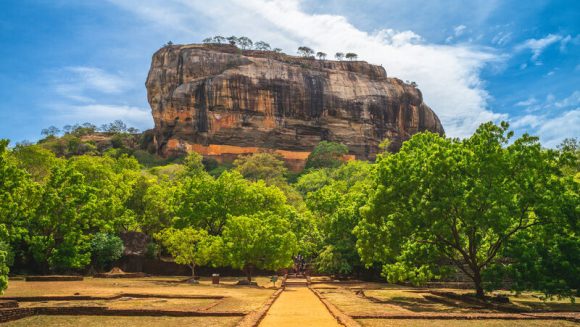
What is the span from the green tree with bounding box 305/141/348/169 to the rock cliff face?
583cm

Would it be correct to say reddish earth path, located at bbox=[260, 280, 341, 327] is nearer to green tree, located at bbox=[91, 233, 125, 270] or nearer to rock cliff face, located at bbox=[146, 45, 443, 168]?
green tree, located at bbox=[91, 233, 125, 270]

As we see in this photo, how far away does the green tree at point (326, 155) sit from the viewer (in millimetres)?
85188

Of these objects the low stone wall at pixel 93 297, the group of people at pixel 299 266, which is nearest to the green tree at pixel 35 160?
the group of people at pixel 299 266

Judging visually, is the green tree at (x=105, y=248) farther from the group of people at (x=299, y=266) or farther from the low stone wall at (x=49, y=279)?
the group of people at (x=299, y=266)

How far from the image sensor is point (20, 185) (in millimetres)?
26172

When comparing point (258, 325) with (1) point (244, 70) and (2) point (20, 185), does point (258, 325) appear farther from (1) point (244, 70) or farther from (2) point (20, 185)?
(1) point (244, 70)

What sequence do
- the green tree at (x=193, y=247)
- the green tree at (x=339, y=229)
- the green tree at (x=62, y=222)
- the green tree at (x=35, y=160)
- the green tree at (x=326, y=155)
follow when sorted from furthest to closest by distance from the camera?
the green tree at (x=326, y=155) → the green tree at (x=35, y=160) → the green tree at (x=339, y=229) → the green tree at (x=193, y=247) → the green tree at (x=62, y=222)

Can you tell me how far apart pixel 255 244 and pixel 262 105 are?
64.8m

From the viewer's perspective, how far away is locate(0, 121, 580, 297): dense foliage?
55.6ft

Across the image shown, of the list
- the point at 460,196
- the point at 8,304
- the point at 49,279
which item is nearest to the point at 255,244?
the point at 49,279

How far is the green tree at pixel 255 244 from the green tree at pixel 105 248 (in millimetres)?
9531

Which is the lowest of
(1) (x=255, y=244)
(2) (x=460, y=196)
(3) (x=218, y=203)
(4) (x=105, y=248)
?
(4) (x=105, y=248)

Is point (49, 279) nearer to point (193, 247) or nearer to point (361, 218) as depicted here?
point (193, 247)

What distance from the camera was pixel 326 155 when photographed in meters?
86.2
